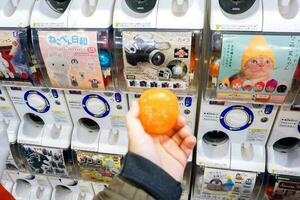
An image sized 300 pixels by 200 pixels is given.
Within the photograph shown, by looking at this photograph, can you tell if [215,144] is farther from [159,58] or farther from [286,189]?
[159,58]

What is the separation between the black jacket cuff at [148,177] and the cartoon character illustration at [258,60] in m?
0.44

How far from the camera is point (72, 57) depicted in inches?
43.1

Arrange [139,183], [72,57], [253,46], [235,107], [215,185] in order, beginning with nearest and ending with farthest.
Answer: [139,183] < [253,46] < [72,57] < [235,107] < [215,185]

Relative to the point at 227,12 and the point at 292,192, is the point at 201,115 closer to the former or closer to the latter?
the point at 227,12

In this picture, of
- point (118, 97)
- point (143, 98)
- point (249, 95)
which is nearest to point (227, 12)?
point (249, 95)

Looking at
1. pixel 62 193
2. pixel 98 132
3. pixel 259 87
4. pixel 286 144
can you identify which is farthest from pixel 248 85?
pixel 62 193

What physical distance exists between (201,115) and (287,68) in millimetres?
388

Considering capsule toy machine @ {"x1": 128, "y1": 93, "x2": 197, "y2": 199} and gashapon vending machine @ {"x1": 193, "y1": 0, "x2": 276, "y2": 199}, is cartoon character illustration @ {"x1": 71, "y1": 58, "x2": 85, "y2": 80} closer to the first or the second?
capsule toy machine @ {"x1": 128, "y1": 93, "x2": 197, "y2": 199}

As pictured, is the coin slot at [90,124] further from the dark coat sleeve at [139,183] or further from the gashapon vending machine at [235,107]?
the dark coat sleeve at [139,183]

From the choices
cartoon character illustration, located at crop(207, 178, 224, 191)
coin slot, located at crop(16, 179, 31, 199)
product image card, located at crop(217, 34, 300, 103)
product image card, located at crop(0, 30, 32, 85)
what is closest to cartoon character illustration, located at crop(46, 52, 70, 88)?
product image card, located at crop(0, 30, 32, 85)

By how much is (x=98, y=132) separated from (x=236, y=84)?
0.71 meters

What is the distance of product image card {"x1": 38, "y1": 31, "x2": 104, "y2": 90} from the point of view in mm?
1062

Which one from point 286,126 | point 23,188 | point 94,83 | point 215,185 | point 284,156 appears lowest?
point 23,188

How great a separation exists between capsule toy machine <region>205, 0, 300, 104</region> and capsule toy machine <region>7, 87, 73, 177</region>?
697mm
